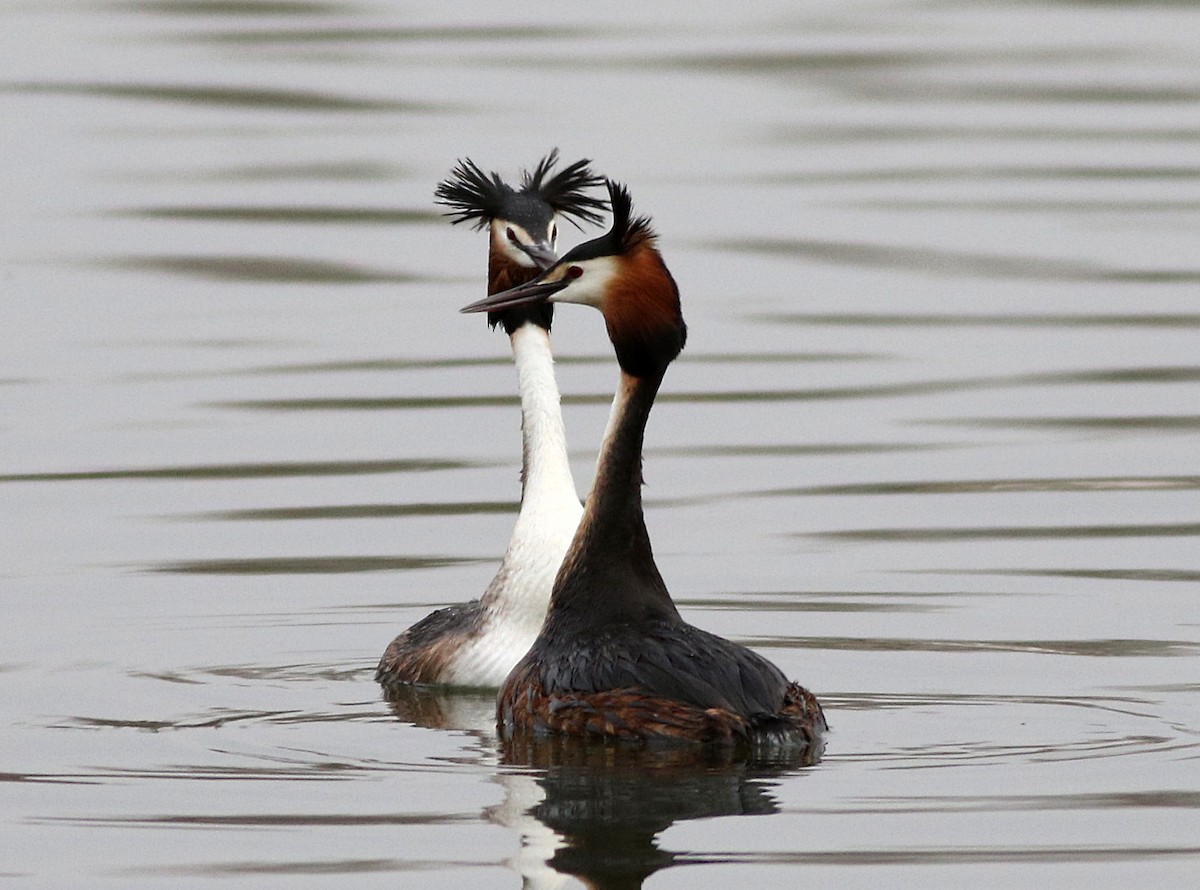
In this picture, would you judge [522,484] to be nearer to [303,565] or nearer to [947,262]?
[303,565]

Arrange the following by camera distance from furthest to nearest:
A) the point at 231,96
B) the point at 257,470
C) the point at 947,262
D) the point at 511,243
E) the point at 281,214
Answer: the point at 231,96
the point at 281,214
the point at 947,262
the point at 257,470
the point at 511,243

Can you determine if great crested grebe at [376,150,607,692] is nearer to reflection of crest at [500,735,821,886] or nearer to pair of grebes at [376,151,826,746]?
pair of grebes at [376,151,826,746]

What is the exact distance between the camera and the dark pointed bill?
10.4m

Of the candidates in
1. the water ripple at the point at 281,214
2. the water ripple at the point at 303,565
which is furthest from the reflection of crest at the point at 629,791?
the water ripple at the point at 281,214

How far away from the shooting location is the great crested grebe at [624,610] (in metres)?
9.41

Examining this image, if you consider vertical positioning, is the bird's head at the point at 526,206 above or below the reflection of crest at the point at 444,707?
above

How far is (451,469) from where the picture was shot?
15414mm

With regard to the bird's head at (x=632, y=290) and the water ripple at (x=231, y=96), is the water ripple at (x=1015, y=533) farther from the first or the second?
the water ripple at (x=231, y=96)

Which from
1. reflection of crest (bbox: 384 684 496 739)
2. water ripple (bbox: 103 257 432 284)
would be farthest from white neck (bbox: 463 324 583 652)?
water ripple (bbox: 103 257 432 284)

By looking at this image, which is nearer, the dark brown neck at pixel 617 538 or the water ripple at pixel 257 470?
the dark brown neck at pixel 617 538

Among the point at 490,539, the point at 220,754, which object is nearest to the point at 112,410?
the point at 490,539

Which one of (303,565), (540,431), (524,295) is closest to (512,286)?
(540,431)

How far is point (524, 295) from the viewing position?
10.5m

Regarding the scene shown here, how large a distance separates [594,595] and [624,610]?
0.15 meters
